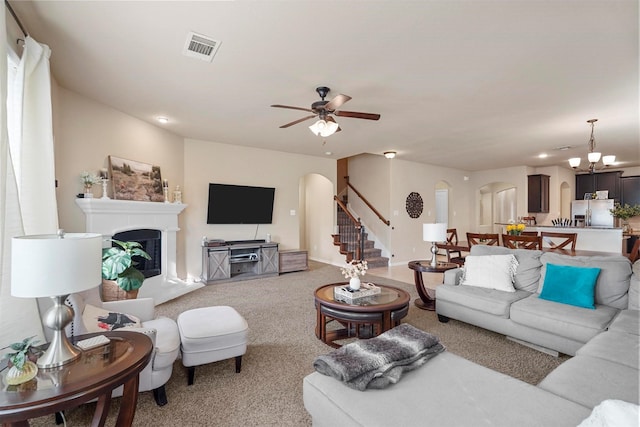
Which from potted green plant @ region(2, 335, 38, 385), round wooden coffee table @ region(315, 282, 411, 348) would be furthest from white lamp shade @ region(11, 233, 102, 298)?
round wooden coffee table @ region(315, 282, 411, 348)

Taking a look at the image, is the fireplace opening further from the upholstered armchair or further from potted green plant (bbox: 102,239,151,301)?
the upholstered armchair

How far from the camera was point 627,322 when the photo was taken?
2.24 meters

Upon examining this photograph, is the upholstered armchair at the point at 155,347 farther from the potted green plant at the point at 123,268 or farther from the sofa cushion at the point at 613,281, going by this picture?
the sofa cushion at the point at 613,281

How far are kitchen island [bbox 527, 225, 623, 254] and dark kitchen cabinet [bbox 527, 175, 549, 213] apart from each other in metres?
2.40

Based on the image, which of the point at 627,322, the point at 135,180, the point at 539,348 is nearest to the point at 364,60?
the point at 627,322

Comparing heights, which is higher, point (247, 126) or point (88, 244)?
point (247, 126)

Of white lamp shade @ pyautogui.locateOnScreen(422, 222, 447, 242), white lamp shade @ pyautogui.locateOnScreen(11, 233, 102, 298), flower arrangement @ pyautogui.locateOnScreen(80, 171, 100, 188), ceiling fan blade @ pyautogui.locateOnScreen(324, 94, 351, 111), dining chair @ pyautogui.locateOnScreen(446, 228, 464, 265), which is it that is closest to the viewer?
white lamp shade @ pyautogui.locateOnScreen(11, 233, 102, 298)

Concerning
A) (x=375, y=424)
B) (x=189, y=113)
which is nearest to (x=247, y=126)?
(x=189, y=113)

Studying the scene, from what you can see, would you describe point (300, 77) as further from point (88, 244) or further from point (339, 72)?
point (88, 244)

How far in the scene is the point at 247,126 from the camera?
4660 mm

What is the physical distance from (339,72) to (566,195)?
9545 millimetres

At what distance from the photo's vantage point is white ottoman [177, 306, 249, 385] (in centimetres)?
221

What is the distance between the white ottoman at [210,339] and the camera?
2.21m

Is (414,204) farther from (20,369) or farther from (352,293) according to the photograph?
(20,369)
